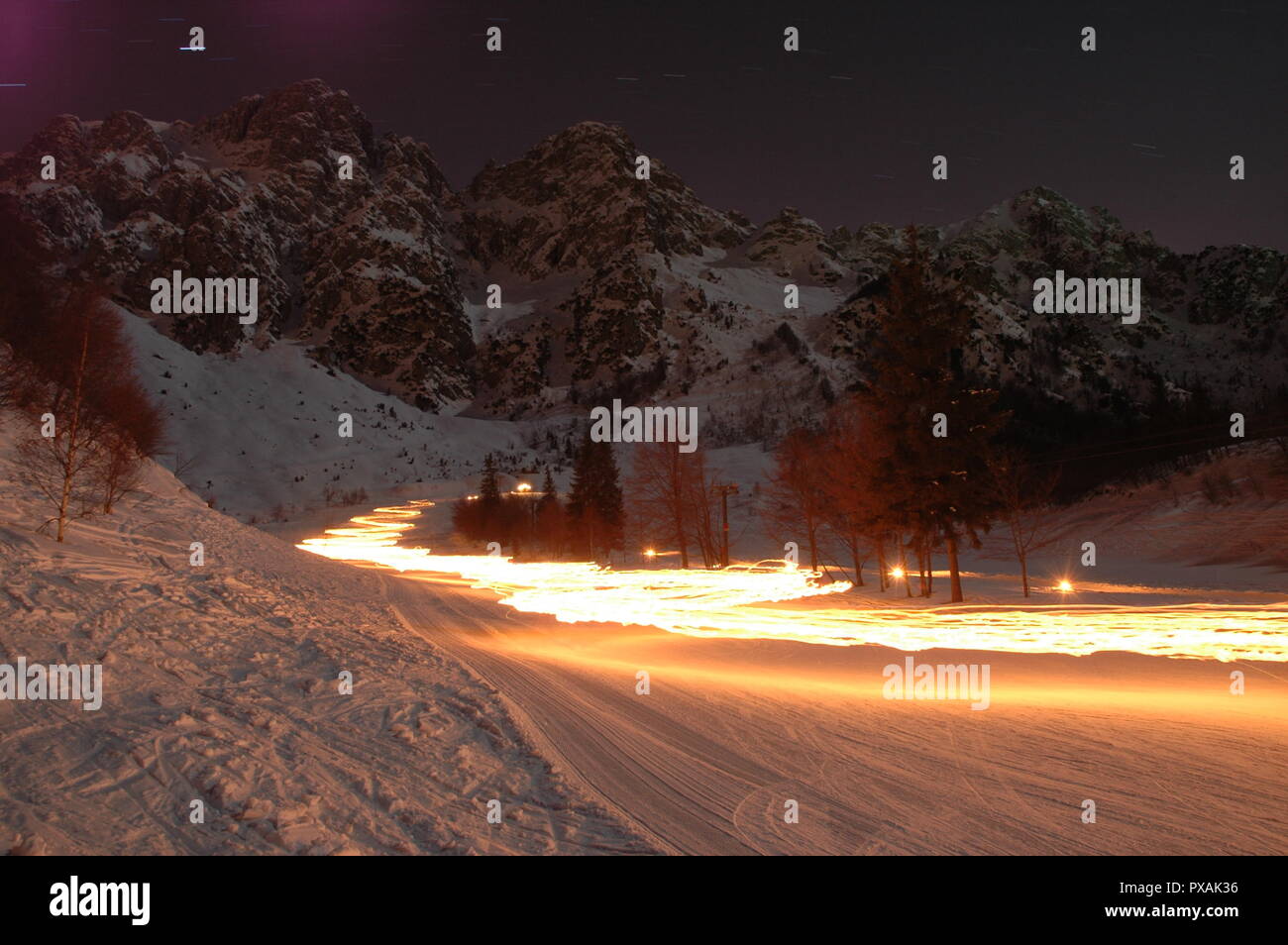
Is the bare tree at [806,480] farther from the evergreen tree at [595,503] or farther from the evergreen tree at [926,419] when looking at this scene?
the evergreen tree at [595,503]

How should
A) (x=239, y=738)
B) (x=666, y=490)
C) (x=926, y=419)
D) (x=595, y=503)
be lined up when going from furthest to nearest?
(x=595, y=503) < (x=666, y=490) < (x=926, y=419) < (x=239, y=738)

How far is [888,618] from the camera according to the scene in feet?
68.3

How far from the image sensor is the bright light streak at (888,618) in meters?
14.6

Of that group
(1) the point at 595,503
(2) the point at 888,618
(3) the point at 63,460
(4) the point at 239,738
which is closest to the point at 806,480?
(2) the point at 888,618

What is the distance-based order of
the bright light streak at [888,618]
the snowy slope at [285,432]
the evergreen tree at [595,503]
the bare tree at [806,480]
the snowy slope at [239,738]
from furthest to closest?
the snowy slope at [285,432]
the evergreen tree at [595,503]
the bare tree at [806,480]
the bright light streak at [888,618]
the snowy slope at [239,738]

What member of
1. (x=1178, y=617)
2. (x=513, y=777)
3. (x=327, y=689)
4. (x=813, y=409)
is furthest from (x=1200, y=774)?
(x=813, y=409)

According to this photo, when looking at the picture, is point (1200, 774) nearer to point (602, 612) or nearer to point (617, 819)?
point (617, 819)

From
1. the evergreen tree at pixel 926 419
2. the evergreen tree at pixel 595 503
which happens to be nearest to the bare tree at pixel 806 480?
the evergreen tree at pixel 926 419

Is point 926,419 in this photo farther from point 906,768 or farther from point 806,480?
point 906,768

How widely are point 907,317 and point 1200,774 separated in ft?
73.6

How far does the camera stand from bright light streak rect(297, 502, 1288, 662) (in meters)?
14.6

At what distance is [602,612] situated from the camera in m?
23.6

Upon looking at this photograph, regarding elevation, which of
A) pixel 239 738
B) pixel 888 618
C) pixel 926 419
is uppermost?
pixel 926 419

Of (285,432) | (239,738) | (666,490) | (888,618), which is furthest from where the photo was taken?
(285,432)
